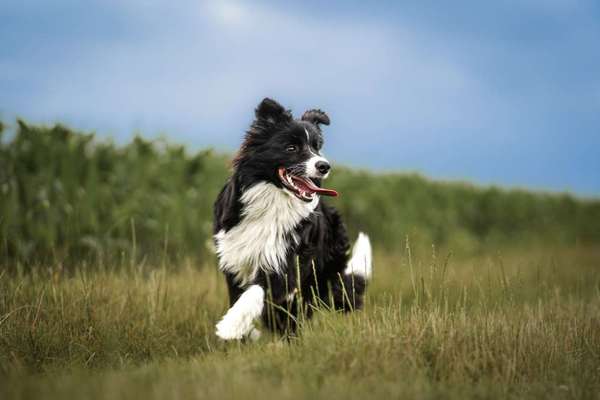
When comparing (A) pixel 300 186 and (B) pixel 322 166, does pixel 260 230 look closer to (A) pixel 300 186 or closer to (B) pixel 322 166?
(A) pixel 300 186

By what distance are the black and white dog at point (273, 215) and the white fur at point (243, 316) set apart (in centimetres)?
2

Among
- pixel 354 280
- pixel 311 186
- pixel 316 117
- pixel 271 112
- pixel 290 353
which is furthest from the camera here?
pixel 354 280

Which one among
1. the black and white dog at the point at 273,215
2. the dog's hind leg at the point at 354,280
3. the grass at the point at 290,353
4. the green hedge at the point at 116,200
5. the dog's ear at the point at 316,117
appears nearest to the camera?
the grass at the point at 290,353

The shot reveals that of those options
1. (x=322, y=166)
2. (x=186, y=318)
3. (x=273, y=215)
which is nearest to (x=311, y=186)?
(x=322, y=166)

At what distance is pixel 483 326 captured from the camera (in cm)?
519

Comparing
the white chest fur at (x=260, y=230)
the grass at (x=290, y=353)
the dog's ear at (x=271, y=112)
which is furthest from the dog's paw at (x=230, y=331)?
the dog's ear at (x=271, y=112)

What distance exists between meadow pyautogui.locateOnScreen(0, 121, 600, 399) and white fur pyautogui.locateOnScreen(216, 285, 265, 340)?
166mm

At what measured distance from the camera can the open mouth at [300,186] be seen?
563 cm

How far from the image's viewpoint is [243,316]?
5.23m

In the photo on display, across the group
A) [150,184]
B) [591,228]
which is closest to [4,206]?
[150,184]

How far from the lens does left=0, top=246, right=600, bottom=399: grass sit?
407 cm

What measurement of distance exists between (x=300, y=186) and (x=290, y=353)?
1.65 meters

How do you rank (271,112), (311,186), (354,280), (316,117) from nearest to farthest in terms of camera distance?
(311,186), (271,112), (316,117), (354,280)

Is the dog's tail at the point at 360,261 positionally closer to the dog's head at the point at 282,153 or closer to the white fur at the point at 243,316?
Result: the dog's head at the point at 282,153
